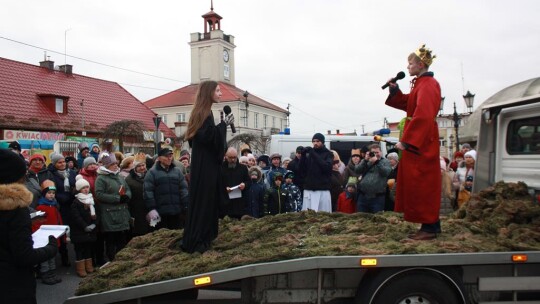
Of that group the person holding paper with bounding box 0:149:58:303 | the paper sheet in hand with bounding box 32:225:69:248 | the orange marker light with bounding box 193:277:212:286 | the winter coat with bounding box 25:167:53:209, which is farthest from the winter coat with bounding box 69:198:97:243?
the orange marker light with bounding box 193:277:212:286

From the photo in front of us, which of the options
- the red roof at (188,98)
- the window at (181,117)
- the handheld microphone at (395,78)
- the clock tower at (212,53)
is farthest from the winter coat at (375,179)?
the clock tower at (212,53)

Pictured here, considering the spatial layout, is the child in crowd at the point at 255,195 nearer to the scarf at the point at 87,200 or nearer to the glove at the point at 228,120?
the scarf at the point at 87,200

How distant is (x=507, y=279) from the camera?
3939mm

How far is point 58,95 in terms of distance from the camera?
89.5ft

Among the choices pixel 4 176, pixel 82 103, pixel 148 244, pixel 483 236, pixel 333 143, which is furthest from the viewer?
pixel 82 103

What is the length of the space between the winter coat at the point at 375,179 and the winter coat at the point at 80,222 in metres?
4.30

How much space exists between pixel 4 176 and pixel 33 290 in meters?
0.86

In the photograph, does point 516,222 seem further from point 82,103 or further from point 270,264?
point 82,103

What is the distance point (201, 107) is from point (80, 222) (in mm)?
3353

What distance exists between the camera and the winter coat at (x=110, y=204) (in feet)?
23.3

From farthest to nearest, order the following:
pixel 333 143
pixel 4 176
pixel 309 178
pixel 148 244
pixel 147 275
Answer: pixel 333 143 → pixel 309 178 → pixel 148 244 → pixel 147 275 → pixel 4 176

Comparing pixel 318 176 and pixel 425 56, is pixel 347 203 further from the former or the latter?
pixel 425 56

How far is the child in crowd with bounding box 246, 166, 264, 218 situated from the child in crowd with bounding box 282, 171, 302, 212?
0.45 m

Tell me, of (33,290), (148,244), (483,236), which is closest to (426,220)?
(483,236)
